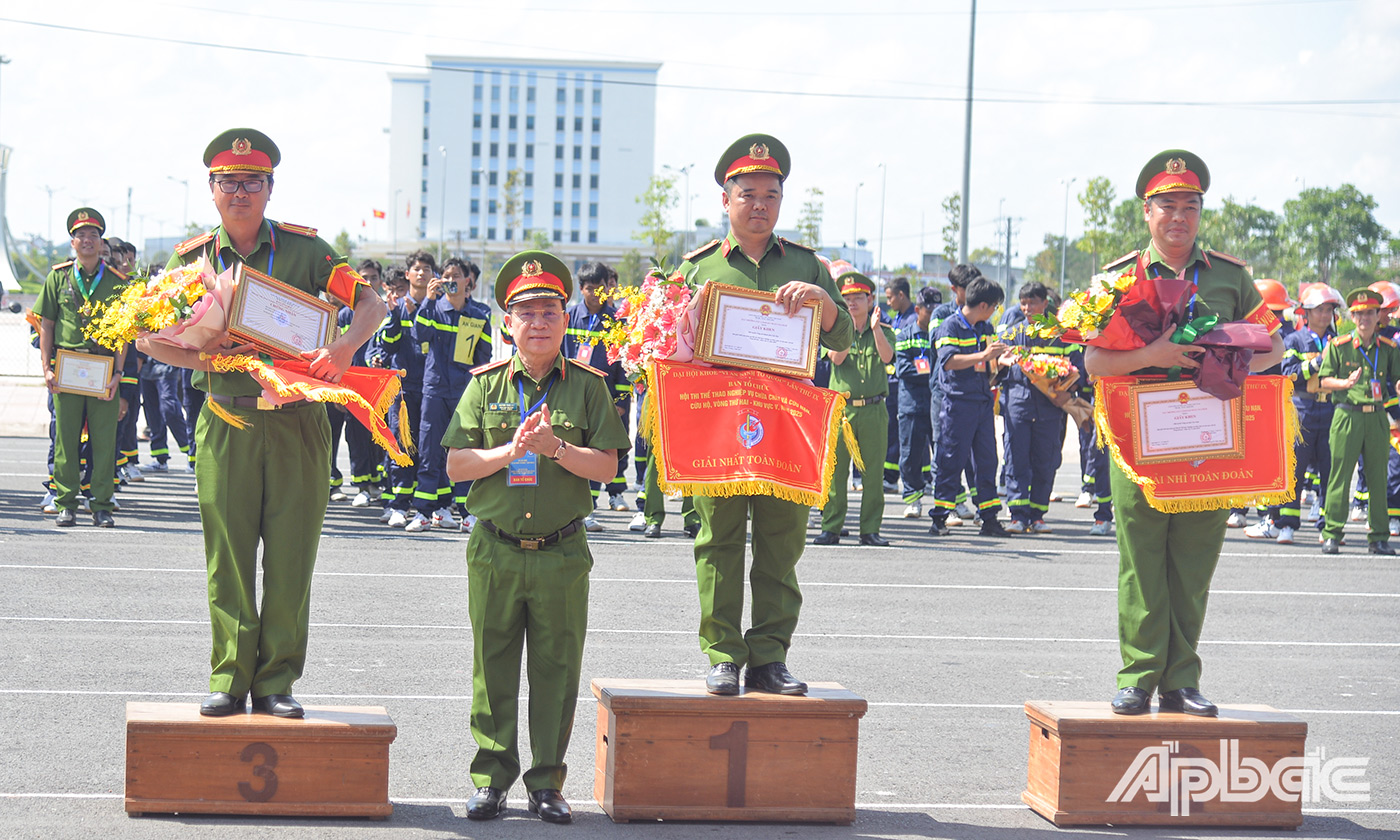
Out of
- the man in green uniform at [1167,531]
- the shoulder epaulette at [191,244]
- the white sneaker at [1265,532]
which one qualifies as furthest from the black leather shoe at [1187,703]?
the white sneaker at [1265,532]

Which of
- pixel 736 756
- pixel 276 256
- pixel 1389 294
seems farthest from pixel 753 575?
pixel 1389 294

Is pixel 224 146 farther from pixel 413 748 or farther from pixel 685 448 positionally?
pixel 413 748

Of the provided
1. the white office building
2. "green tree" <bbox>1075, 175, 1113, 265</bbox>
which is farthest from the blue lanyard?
the white office building

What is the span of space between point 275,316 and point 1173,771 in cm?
413

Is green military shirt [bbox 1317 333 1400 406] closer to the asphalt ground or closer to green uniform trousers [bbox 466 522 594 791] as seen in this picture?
the asphalt ground

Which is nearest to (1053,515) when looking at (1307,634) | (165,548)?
(1307,634)

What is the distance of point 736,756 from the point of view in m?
5.51

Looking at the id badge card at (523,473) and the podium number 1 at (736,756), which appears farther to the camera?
the podium number 1 at (736,756)

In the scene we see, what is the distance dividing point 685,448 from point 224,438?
188cm

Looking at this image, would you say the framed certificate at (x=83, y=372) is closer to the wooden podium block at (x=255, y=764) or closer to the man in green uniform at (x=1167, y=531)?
the wooden podium block at (x=255, y=764)

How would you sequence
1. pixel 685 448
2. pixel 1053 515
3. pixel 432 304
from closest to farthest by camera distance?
pixel 685 448
pixel 432 304
pixel 1053 515

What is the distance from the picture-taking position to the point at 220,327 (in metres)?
5.40

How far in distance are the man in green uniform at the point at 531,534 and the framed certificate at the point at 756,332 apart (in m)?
0.63

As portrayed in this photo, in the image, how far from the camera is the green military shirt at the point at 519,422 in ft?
17.3
